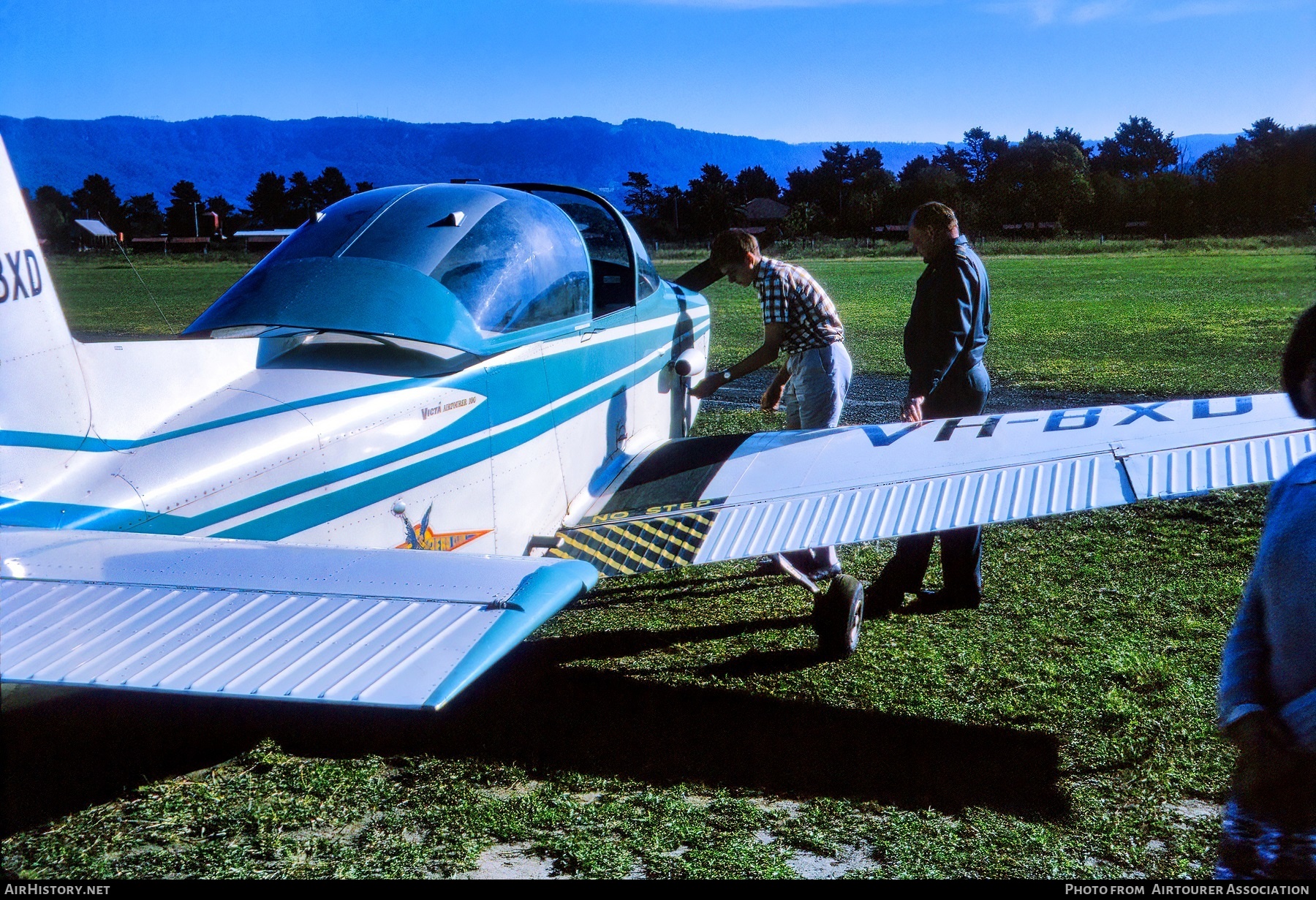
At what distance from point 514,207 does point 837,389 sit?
2105mm

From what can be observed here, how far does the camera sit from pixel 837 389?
5.52m

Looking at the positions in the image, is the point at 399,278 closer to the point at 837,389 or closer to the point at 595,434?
the point at 595,434

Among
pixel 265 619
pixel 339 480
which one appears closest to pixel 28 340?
pixel 339 480

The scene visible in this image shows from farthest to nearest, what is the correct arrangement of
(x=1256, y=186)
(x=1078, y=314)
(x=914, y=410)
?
1. (x=1256, y=186)
2. (x=1078, y=314)
3. (x=914, y=410)

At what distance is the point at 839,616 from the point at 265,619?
2.98 meters

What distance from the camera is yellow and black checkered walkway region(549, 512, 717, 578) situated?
402 cm

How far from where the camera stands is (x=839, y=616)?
4418 mm

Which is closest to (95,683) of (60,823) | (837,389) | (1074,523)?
(60,823)

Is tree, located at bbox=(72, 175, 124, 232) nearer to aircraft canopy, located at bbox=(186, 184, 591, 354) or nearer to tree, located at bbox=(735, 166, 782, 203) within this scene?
aircraft canopy, located at bbox=(186, 184, 591, 354)

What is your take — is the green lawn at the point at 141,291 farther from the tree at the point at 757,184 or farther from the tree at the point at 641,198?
the tree at the point at 757,184

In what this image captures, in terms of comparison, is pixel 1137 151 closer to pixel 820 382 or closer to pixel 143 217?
pixel 143 217

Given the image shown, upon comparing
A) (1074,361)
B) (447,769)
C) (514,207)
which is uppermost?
(514,207)

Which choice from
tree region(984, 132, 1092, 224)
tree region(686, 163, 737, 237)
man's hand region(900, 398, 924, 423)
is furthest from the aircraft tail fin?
tree region(984, 132, 1092, 224)

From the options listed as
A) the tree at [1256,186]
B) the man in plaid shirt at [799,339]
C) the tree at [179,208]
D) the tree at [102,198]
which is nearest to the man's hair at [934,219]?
the man in plaid shirt at [799,339]
